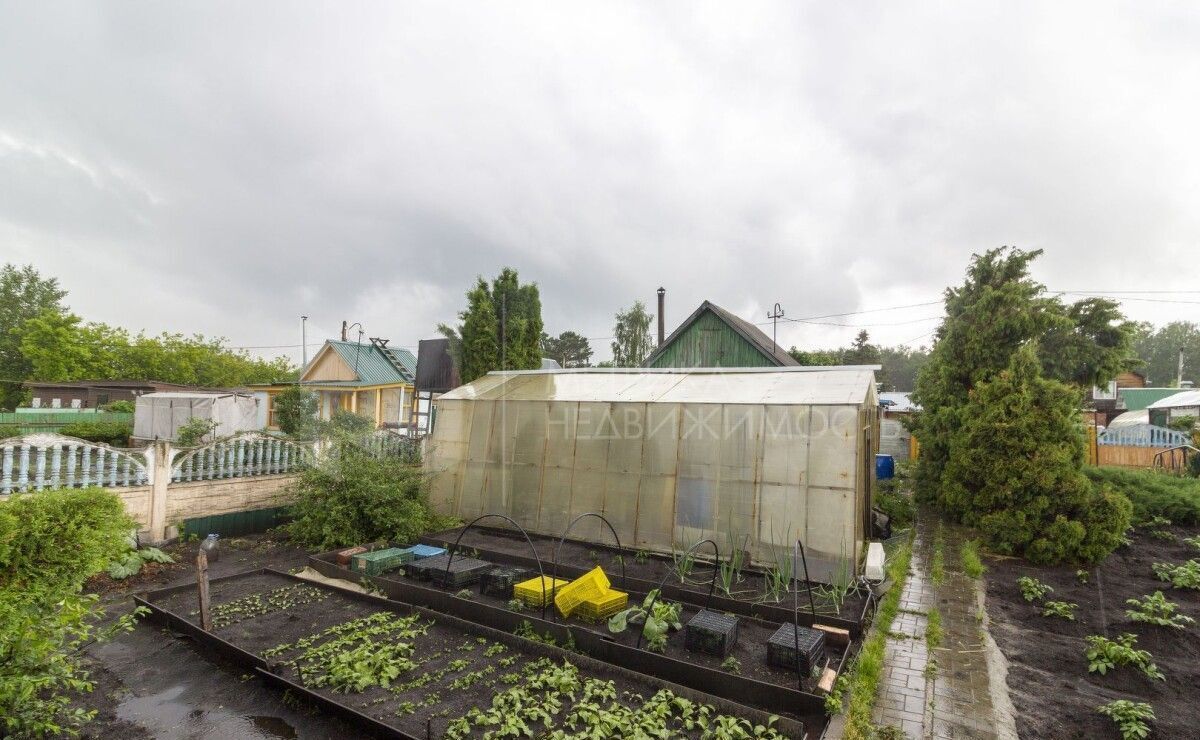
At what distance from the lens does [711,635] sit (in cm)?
463

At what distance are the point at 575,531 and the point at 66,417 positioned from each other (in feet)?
69.6

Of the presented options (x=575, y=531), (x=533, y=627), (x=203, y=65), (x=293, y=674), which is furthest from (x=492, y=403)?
(x=203, y=65)

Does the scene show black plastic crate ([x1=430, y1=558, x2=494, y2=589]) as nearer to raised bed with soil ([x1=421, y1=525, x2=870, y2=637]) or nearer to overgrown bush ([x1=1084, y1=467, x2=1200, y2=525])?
raised bed with soil ([x1=421, y1=525, x2=870, y2=637])

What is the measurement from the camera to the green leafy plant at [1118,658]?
4.44 metres

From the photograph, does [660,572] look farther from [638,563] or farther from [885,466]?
[885,466]

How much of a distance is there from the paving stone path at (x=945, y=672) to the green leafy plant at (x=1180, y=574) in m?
2.25

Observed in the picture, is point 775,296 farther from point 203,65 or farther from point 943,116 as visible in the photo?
point 203,65

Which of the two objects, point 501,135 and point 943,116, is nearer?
point 943,116

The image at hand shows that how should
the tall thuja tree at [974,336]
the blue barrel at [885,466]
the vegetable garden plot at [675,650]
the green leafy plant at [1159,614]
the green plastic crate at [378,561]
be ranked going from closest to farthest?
the vegetable garden plot at [675,650] → the green leafy plant at [1159,614] → the green plastic crate at [378,561] → the tall thuja tree at [974,336] → the blue barrel at [885,466]

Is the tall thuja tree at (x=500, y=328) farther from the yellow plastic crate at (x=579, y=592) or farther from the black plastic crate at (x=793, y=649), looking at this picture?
the black plastic crate at (x=793, y=649)

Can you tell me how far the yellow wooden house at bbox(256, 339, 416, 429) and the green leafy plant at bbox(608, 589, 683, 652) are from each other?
63.0 feet

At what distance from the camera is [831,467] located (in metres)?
6.81

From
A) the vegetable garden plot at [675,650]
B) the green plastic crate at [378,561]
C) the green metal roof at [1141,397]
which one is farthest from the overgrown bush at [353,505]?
the green metal roof at [1141,397]

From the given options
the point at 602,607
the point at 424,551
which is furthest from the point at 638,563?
the point at 424,551
